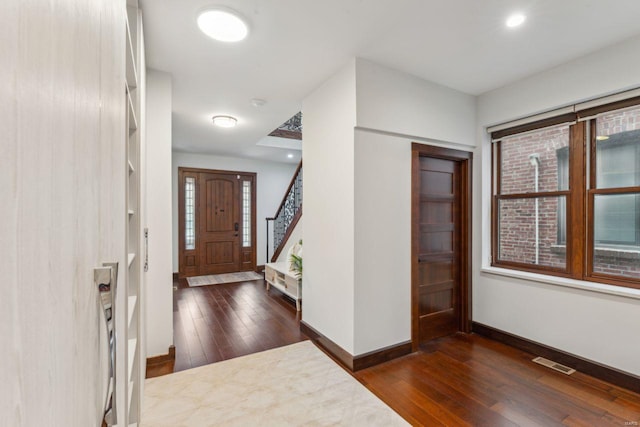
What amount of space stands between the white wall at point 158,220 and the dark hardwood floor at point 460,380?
13.1 inches

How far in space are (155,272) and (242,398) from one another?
1316 millimetres

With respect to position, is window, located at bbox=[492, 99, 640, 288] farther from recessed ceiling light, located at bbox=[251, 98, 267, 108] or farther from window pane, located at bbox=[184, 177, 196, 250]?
window pane, located at bbox=[184, 177, 196, 250]

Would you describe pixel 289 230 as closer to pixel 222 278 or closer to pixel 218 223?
pixel 222 278

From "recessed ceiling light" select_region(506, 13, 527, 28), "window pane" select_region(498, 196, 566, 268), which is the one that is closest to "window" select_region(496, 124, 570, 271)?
"window pane" select_region(498, 196, 566, 268)

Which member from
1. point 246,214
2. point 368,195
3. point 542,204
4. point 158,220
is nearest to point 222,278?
point 246,214

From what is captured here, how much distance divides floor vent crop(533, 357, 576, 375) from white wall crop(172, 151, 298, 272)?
5300 millimetres

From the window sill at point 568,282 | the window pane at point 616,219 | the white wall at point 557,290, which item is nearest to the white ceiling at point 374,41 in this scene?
the white wall at point 557,290

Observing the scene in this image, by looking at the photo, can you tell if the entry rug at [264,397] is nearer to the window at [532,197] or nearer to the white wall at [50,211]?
the white wall at [50,211]

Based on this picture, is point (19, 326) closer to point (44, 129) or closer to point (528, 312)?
point (44, 129)

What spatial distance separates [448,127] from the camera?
3094 mm

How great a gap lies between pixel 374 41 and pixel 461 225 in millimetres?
2191

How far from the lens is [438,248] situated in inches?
125

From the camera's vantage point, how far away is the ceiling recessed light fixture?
3.91 m

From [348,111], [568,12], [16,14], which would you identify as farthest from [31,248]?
[568,12]
